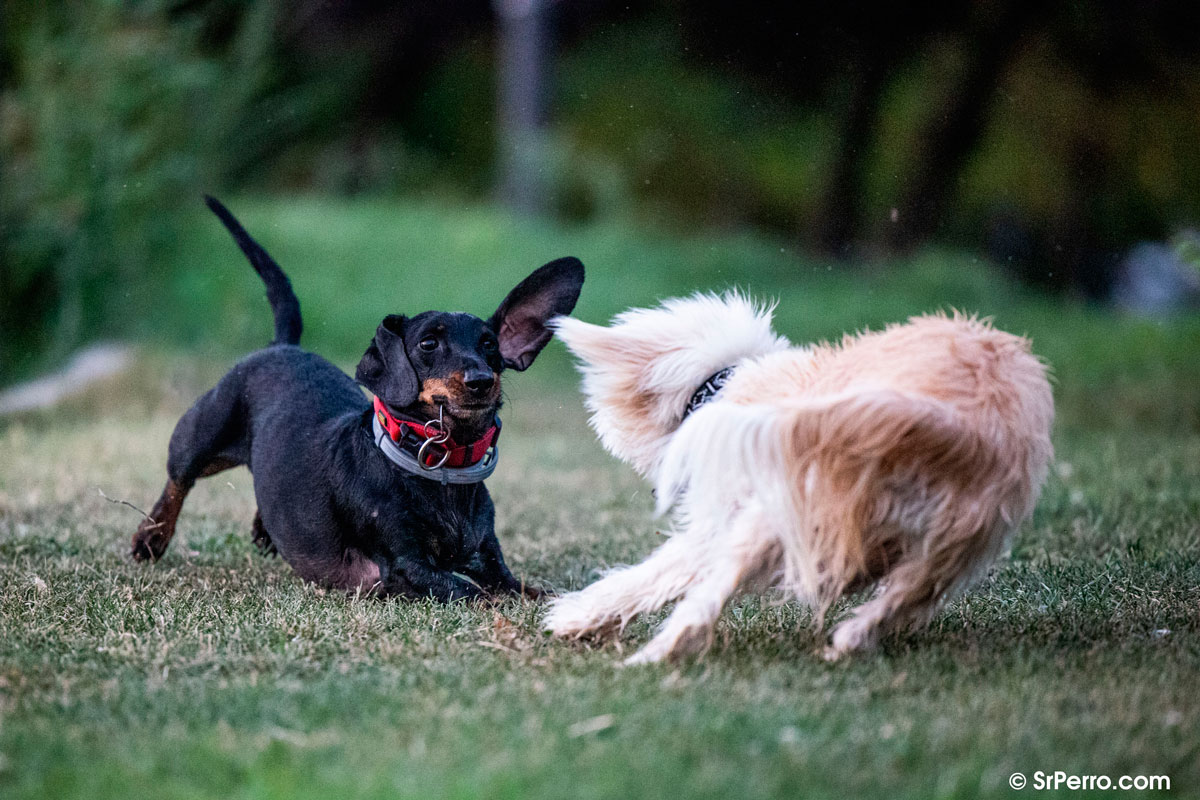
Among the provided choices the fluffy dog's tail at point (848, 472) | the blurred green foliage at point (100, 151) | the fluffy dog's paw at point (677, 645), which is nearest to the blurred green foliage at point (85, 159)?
the blurred green foliage at point (100, 151)

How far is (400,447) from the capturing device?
152 inches

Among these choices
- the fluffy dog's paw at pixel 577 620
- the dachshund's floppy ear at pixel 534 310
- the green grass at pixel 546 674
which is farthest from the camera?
the dachshund's floppy ear at pixel 534 310

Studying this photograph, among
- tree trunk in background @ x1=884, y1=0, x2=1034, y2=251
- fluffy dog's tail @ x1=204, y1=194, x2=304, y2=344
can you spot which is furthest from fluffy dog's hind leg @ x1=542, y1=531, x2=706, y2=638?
tree trunk in background @ x1=884, y1=0, x2=1034, y2=251

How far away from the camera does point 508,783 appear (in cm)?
231

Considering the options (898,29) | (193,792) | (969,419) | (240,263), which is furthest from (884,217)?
(193,792)

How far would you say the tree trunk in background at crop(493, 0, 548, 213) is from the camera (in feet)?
49.5

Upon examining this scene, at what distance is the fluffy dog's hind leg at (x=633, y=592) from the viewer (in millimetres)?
3199

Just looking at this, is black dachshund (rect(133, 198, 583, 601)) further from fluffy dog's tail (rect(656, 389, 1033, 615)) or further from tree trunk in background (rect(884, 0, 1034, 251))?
tree trunk in background (rect(884, 0, 1034, 251))

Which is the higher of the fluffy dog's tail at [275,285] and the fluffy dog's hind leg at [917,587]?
the fluffy dog's tail at [275,285]

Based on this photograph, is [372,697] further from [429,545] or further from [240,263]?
[240,263]

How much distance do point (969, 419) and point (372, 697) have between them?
1560 millimetres

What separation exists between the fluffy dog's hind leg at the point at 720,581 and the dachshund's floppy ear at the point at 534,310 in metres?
1.18

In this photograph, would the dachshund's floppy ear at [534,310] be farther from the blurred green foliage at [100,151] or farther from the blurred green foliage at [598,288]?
the blurred green foliage at [100,151]

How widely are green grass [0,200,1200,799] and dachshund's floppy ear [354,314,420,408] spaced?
2.14 feet
